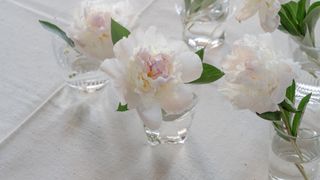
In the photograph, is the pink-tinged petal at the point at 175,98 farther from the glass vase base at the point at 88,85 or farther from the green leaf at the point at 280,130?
the glass vase base at the point at 88,85

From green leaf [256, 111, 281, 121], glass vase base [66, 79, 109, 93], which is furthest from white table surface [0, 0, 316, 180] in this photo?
green leaf [256, 111, 281, 121]

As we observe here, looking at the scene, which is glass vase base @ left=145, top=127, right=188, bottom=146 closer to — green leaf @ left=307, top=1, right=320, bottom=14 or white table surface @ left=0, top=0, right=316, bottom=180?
white table surface @ left=0, top=0, right=316, bottom=180

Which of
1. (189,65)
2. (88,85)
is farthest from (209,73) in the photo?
(88,85)

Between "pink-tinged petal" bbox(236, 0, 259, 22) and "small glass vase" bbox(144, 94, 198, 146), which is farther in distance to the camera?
"small glass vase" bbox(144, 94, 198, 146)

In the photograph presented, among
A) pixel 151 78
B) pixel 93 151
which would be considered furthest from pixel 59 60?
pixel 151 78

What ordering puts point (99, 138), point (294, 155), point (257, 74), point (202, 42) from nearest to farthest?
point (257, 74), point (294, 155), point (99, 138), point (202, 42)

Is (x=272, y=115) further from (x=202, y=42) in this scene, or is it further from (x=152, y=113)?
(x=202, y=42)
